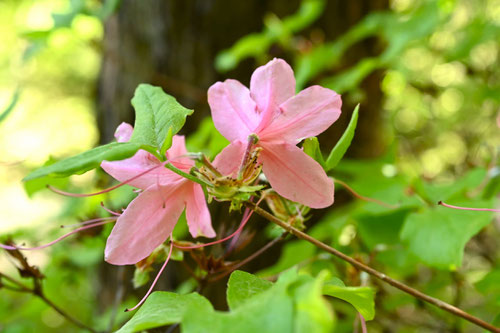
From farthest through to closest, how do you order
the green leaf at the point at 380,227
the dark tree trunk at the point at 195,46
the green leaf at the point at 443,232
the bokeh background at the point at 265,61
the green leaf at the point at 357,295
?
the dark tree trunk at the point at 195,46 < the bokeh background at the point at 265,61 < the green leaf at the point at 380,227 < the green leaf at the point at 443,232 < the green leaf at the point at 357,295

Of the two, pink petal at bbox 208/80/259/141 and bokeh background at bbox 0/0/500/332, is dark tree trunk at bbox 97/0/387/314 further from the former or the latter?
pink petal at bbox 208/80/259/141

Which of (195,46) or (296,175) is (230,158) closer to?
(296,175)

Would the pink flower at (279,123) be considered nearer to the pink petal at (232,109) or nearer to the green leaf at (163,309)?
the pink petal at (232,109)

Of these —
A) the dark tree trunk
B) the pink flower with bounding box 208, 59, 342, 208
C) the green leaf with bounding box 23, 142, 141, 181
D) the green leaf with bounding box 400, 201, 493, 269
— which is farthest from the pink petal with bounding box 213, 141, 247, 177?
the dark tree trunk

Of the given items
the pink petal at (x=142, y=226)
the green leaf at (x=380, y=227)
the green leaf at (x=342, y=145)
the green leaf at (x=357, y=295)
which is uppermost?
the green leaf at (x=342, y=145)

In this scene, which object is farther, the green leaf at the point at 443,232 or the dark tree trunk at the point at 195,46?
the dark tree trunk at the point at 195,46

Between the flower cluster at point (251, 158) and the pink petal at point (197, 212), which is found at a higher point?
the flower cluster at point (251, 158)

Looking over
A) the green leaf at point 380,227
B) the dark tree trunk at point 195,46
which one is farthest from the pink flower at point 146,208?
the dark tree trunk at point 195,46
